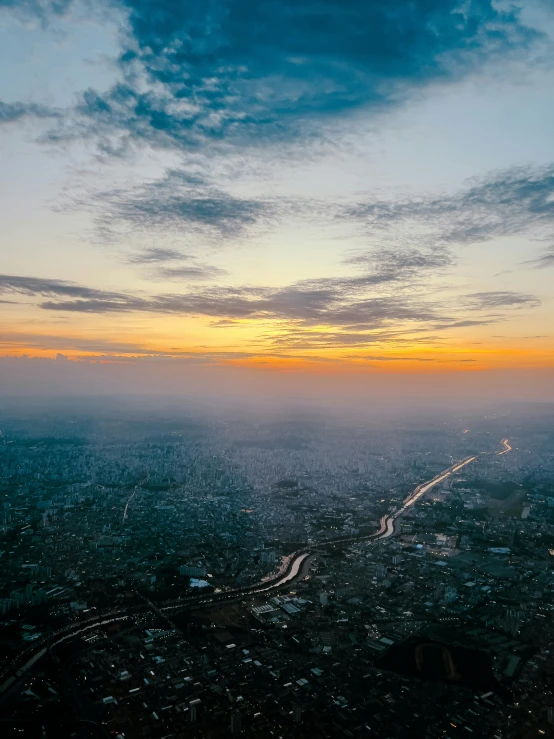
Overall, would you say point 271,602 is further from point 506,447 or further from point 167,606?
point 506,447

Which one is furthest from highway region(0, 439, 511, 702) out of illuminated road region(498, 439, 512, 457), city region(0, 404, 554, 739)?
illuminated road region(498, 439, 512, 457)

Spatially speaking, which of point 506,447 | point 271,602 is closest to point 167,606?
point 271,602

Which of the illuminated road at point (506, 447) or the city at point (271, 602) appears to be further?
the illuminated road at point (506, 447)

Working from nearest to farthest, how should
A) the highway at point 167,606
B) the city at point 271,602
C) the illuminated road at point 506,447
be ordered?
the city at point 271,602, the highway at point 167,606, the illuminated road at point 506,447

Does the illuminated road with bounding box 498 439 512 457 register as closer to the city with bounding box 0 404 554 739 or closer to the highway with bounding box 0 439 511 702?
the city with bounding box 0 404 554 739

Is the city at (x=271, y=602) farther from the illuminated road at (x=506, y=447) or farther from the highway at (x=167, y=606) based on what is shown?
the illuminated road at (x=506, y=447)

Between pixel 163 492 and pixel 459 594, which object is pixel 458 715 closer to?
pixel 459 594


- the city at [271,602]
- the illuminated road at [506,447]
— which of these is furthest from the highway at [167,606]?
the illuminated road at [506,447]

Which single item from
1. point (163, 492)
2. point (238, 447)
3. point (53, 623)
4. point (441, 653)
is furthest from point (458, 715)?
point (238, 447)

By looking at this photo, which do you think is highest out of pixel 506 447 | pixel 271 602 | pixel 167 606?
pixel 271 602

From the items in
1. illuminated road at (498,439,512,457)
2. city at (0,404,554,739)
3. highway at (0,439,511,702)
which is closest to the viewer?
city at (0,404,554,739)

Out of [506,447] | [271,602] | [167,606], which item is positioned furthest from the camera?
Answer: [506,447]
